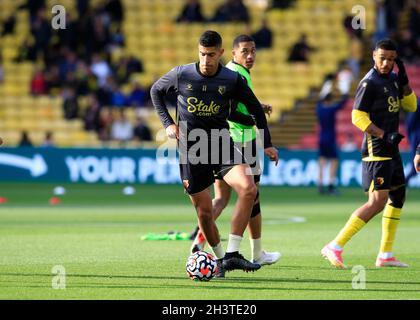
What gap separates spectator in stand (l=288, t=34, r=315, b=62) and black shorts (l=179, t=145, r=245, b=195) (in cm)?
2155

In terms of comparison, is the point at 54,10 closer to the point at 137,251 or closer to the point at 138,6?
the point at 138,6

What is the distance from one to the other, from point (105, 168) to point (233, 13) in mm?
7649

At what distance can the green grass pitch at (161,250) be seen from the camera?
30.7 ft

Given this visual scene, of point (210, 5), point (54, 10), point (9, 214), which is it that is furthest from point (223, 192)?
point (210, 5)

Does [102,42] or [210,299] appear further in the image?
[102,42]

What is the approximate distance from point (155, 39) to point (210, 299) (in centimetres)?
2509

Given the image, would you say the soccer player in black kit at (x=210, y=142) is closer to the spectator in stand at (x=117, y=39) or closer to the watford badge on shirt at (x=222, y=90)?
the watford badge on shirt at (x=222, y=90)

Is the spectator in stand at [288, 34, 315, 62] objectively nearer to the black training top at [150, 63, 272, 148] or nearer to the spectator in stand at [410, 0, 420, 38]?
the spectator in stand at [410, 0, 420, 38]

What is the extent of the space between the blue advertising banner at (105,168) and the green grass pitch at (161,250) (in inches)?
140

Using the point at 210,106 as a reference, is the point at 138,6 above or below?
above

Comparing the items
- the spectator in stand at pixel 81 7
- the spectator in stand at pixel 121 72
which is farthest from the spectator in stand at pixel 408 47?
the spectator in stand at pixel 81 7

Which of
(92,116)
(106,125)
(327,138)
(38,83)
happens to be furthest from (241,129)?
(38,83)

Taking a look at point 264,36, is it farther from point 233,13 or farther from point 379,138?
point 379,138
